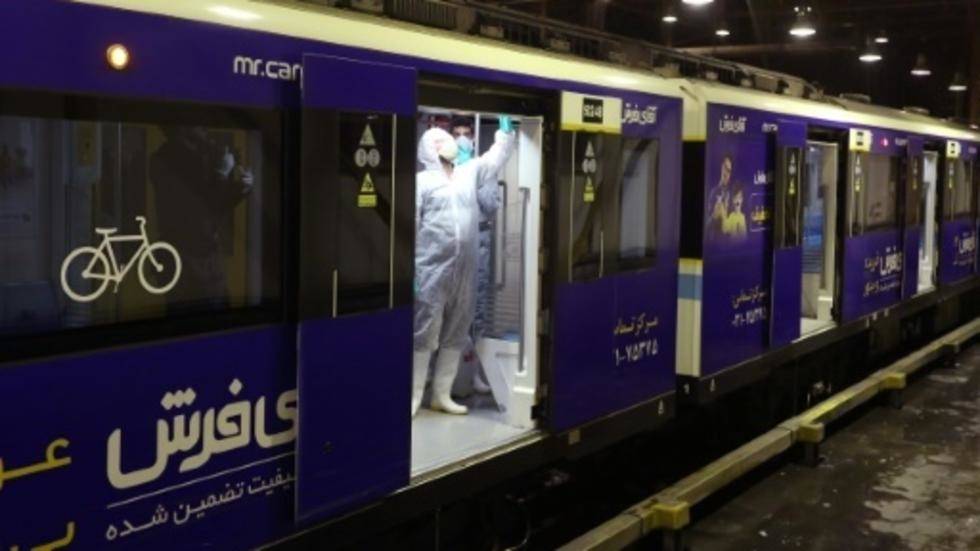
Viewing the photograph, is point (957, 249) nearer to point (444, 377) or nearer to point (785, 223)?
point (785, 223)

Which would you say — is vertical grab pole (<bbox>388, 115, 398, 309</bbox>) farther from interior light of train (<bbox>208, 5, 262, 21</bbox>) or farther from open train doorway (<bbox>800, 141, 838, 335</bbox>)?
open train doorway (<bbox>800, 141, 838, 335</bbox>)

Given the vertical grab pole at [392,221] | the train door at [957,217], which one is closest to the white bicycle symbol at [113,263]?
the vertical grab pole at [392,221]

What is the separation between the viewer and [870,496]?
698 cm

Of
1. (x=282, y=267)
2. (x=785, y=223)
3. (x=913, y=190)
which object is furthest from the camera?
(x=913, y=190)

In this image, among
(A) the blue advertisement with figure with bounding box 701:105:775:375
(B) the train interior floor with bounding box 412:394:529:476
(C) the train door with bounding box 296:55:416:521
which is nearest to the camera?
(C) the train door with bounding box 296:55:416:521

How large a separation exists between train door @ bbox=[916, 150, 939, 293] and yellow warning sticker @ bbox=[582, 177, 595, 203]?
791 centimetres

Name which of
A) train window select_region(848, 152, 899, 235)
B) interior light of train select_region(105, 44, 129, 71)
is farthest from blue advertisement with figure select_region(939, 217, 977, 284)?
interior light of train select_region(105, 44, 129, 71)

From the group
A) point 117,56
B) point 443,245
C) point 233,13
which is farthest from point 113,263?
point 443,245

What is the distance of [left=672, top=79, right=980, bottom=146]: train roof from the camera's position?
649cm

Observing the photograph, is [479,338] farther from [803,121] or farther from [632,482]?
[803,121]

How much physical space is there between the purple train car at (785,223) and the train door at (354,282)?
2.91 metres

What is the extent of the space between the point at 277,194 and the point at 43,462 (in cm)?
115

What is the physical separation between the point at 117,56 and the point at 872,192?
26.2 feet

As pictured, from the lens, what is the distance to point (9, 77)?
2.66m
